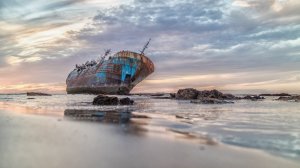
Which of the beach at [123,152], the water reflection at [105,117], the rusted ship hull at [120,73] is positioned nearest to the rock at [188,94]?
the rusted ship hull at [120,73]

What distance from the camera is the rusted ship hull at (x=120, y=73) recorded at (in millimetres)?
60062

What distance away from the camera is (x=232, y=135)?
850cm

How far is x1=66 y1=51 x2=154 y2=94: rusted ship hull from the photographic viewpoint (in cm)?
6006

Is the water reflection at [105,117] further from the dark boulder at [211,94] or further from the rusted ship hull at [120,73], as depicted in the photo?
the rusted ship hull at [120,73]

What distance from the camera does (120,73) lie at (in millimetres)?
60594

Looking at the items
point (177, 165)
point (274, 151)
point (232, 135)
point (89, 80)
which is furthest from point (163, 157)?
point (89, 80)

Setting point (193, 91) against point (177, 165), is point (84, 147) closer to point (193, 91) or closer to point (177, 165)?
point (177, 165)

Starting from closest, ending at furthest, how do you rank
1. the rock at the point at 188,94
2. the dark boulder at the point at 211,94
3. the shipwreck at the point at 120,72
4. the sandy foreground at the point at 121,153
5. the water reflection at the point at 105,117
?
1. the sandy foreground at the point at 121,153
2. the water reflection at the point at 105,117
3. the dark boulder at the point at 211,94
4. the rock at the point at 188,94
5. the shipwreck at the point at 120,72

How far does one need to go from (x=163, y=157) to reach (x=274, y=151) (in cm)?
242

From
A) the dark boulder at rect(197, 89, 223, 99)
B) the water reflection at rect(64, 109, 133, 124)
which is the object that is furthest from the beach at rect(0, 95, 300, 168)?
the dark boulder at rect(197, 89, 223, 99)

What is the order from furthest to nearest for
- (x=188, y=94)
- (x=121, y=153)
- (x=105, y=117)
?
(x=188, y=94), (x=105, y=117), (x=121, y=153)

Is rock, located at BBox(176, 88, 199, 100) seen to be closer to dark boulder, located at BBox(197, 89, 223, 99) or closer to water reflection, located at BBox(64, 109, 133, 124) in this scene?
dark boulder, located at BBox(197, 89, 223, 99)

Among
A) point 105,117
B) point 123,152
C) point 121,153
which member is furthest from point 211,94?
point 121,153

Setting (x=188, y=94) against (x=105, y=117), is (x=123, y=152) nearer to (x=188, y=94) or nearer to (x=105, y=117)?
(x=105, y=117)
